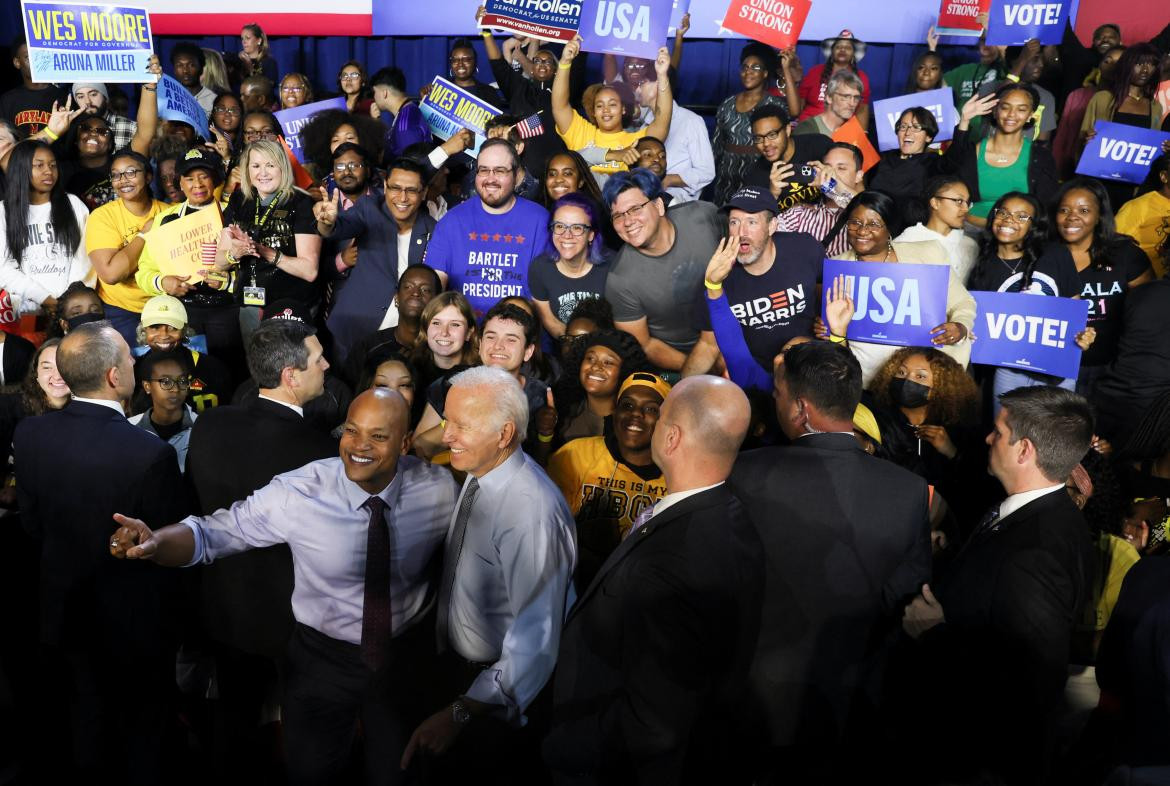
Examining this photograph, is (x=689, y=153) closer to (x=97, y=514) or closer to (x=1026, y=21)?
(x=1026, y=21)

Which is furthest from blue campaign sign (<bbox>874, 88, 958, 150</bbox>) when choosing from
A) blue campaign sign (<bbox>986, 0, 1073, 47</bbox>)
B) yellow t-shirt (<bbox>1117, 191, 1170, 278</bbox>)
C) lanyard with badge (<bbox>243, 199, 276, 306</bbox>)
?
lanyard with badge (<bbox>243, 199, 276, 306</bbox>)

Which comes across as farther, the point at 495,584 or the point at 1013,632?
the point at 495,584

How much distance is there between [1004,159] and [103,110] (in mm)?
6038

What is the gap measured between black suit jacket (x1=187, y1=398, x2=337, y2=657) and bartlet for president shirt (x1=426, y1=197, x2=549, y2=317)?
1913 mm

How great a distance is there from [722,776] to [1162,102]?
20.9 ft

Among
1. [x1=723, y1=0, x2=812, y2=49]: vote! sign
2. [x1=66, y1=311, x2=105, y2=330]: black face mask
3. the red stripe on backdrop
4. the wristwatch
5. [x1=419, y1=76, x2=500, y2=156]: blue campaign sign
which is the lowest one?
the wristwatch

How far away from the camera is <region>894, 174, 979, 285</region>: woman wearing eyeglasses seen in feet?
16.7

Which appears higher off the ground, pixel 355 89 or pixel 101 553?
pixel 355 89

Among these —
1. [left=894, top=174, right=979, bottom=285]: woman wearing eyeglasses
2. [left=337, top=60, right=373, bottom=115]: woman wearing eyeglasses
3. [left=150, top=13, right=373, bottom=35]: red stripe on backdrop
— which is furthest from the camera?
[left=150, top=13, right=373, bottom=35]: red stripe on backdrop

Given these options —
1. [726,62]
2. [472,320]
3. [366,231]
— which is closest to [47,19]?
[366,231]

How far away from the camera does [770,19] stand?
6637 millimetres

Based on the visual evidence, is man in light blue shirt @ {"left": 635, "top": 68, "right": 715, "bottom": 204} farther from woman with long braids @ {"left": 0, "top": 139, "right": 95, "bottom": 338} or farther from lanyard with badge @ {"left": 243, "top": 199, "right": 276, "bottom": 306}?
woman with long braids @ {"left": 0, "top": 139, "right": 95, "bottom": 338}

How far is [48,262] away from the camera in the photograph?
19.0 ft

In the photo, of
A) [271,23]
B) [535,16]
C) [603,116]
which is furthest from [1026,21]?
[271,23]
